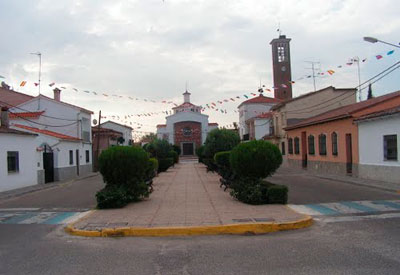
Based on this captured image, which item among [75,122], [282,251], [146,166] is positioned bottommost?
[282,251]

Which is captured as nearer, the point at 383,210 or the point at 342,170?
the point at 383,210

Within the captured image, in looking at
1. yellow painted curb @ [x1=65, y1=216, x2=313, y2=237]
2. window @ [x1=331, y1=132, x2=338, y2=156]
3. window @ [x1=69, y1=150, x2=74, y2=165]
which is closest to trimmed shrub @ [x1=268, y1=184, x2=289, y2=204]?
yellow painted curb @ [x1=65, y1=216, x2=313, y2=237]

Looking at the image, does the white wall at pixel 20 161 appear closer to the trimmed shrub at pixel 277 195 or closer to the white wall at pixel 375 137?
the trimmed shrub at pixel 277 195

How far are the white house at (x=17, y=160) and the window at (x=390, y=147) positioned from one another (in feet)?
60.1

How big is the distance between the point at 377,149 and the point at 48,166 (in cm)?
2030

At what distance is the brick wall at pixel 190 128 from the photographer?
82.6 metres

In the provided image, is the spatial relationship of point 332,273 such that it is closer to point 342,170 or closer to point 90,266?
point 90,266

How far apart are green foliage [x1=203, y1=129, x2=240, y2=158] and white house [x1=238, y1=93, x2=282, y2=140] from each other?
26.2 m

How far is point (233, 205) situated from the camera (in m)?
12.2

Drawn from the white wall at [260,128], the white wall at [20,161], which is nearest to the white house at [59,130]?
the white wall at [20,161]

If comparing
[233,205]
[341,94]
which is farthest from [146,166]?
[341,94]

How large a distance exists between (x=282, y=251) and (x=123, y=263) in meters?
2.58

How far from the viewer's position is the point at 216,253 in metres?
A: 6.93

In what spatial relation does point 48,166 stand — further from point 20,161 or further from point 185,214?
point 185,214
